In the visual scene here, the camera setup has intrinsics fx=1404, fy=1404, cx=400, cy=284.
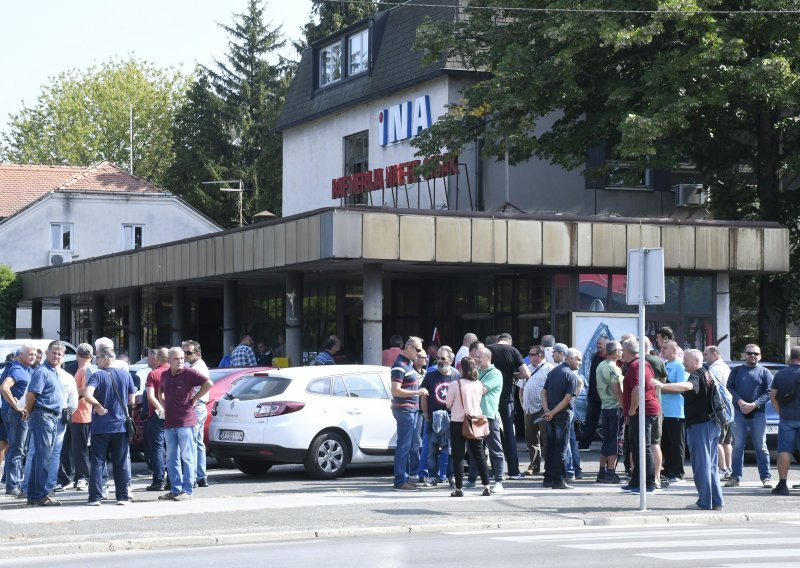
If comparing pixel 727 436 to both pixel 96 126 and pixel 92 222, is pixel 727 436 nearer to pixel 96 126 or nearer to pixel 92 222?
pixel 92 222

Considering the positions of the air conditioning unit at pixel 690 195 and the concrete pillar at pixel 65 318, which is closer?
the air conditioning unit at pixel 690 195

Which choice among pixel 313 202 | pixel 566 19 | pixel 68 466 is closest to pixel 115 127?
pixel 313 202

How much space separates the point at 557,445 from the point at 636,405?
142 cm

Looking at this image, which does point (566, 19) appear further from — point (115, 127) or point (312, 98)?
point (115, 127)

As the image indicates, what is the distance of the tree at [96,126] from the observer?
3250 inches

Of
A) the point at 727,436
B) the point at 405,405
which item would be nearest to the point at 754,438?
the point at 727,436

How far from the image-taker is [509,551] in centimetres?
1171

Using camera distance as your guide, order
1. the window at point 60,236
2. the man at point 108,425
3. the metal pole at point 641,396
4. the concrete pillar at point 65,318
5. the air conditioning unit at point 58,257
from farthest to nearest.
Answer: the window at point 60,236, the air conditioning unit at point 58,257, the concrete pillar at point 65,318, the man at point 108,425, the metal pole at point 641,396

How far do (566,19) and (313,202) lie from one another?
15.5 metres

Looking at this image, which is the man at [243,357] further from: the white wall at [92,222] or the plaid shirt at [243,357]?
the white wall at [92,222]

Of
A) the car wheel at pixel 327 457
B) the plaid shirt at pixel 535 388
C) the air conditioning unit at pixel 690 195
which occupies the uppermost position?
the air conditioning unit at pixel 690 195

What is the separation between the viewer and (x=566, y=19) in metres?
27.2

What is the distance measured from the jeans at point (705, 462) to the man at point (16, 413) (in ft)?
23.8

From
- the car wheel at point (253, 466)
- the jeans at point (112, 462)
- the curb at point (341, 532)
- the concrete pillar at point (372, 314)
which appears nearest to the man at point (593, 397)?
the curb at point (341, 532)
